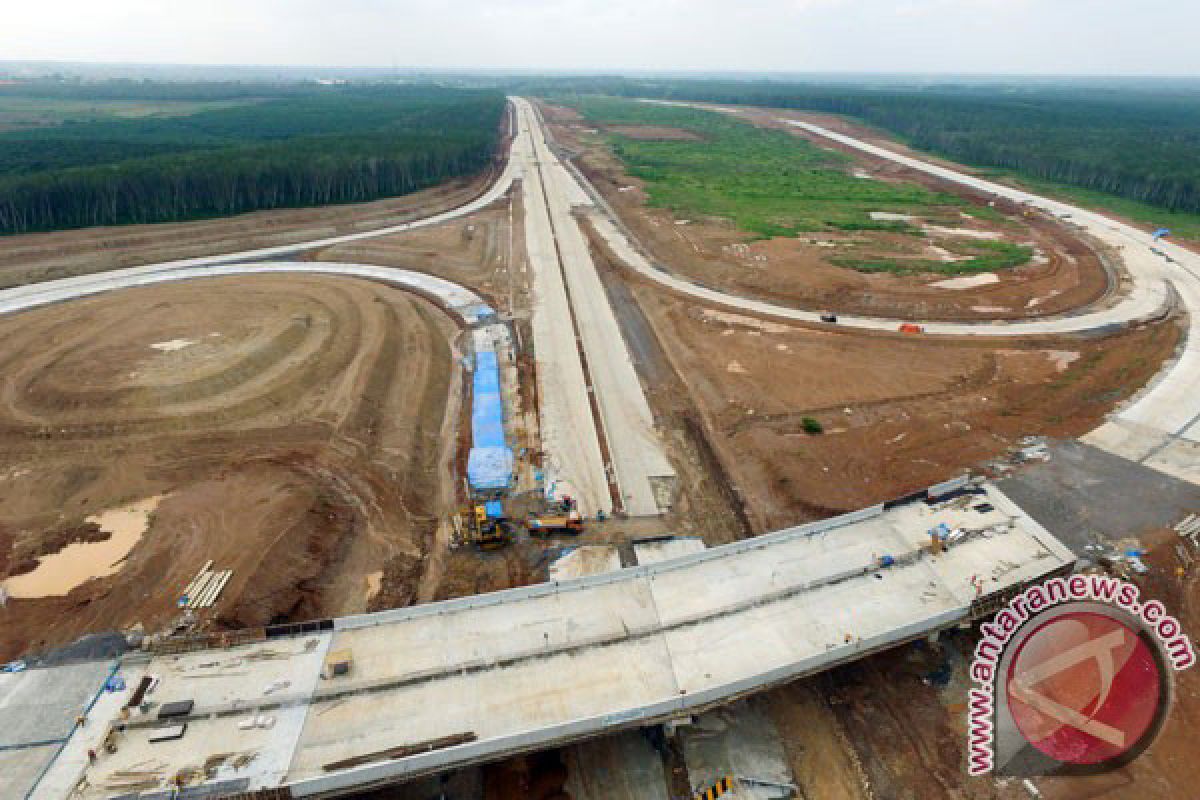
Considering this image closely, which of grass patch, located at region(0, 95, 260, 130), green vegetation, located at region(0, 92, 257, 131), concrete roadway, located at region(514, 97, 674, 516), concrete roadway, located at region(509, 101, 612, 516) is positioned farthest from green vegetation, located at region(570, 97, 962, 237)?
green vegetation, located at region(0, 92, 257, 131)

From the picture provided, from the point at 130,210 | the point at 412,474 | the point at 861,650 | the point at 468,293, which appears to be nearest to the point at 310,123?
the point at 130,210

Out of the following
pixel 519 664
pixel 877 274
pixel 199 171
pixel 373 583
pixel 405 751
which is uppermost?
pixel 199 171

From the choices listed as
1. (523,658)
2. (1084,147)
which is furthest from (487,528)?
(1084,147)

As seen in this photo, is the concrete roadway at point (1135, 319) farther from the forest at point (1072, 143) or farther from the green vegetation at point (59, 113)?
the green vegetation at point (59, 113)

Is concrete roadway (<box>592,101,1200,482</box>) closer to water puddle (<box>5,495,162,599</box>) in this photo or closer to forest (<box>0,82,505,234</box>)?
forest (<box>0,82,505,234</box>)

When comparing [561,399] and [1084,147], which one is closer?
[561,399]

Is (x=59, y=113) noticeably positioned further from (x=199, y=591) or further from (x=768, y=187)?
(x=199, y=591)
